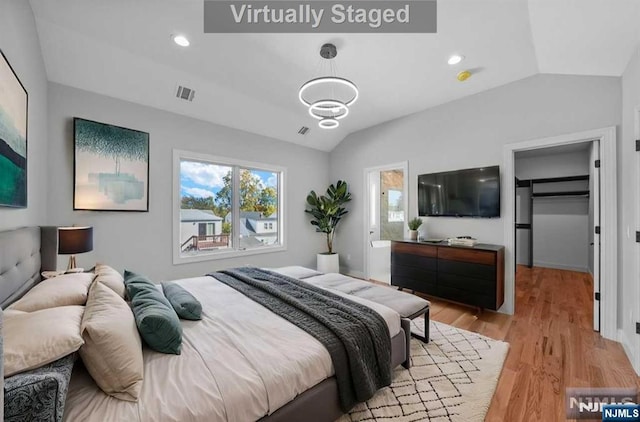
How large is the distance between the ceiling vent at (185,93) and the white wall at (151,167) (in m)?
0.35

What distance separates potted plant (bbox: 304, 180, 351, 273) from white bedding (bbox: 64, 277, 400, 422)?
11.5 ft

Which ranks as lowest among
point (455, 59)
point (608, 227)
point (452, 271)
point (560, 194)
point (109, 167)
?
point (452, 271)

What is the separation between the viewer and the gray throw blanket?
5.11ft

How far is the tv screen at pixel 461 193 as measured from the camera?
3502 millimetres

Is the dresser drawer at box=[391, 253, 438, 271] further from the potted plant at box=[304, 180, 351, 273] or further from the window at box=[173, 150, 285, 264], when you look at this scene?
the window at box=[173, 150, 285, 264]

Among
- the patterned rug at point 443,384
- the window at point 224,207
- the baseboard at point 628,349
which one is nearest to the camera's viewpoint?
the patterned rug at point 443,384

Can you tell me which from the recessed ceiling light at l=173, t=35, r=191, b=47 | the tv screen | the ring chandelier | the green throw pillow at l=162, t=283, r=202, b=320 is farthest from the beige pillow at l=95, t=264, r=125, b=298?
the tv screen

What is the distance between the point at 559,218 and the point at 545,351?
184 inches

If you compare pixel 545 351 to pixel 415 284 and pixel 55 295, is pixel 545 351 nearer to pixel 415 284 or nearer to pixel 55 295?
pixel 415 284

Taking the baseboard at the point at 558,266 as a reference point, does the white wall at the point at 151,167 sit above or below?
above

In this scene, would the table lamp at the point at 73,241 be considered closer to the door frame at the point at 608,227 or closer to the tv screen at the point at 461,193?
the tv screen at the point at 461,193

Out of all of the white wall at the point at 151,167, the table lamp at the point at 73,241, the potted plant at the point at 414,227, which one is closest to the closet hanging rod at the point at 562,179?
the potted plant at the point at 414,227

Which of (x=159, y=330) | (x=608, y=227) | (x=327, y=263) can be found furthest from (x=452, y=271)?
(x=159, y=330)

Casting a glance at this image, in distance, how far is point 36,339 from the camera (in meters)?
0.98
